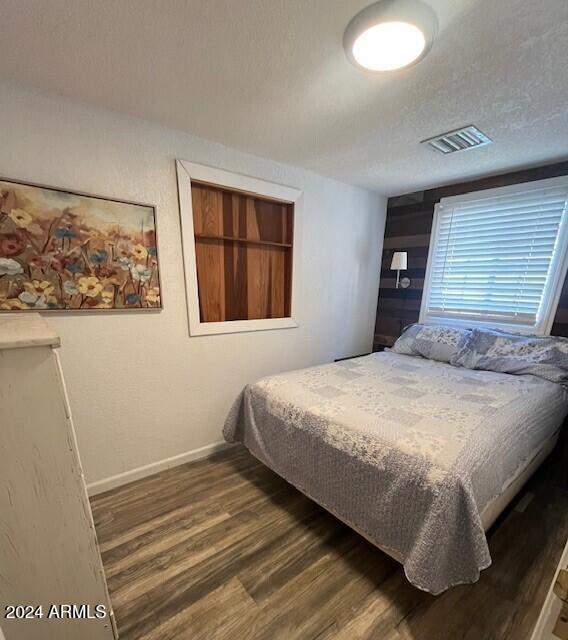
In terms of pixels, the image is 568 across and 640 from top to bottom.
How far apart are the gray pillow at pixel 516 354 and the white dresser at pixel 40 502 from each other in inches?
102

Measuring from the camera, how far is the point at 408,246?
3016 millimetres

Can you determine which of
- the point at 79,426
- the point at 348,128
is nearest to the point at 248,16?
the point at 348,128

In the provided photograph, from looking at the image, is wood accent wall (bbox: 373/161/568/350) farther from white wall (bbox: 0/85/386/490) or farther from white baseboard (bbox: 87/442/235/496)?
white baseboard (bbox: 87/442/235/496)

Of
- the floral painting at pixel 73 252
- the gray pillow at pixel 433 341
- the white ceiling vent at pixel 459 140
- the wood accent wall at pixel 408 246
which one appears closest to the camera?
the floral painting at pixel 73 252

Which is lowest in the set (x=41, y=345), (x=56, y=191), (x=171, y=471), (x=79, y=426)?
(x=171, y=471)

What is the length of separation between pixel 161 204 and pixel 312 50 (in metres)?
1.19

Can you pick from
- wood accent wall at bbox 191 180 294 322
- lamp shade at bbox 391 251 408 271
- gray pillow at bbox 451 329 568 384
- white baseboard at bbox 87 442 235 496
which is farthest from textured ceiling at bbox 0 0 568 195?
white baseboard at bbox 87 442 235 496

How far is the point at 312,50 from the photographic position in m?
1.12

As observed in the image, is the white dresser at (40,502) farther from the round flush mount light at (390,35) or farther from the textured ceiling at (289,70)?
the round flush mount light at (390,35)

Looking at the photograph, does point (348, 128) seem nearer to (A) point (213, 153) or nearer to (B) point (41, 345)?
(A) point (213, 153)

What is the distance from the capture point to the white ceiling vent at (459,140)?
5.58 feet

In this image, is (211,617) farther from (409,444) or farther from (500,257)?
(500,257)

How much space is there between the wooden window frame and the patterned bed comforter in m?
0.61

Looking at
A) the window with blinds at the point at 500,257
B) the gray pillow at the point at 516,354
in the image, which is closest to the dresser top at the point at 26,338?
the gray pillow at the point at 516,354
